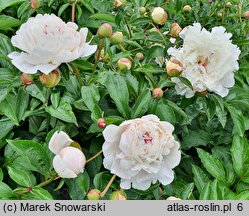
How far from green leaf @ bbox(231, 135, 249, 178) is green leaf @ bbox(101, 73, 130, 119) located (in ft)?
0.92

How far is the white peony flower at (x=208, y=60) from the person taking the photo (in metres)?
1.11

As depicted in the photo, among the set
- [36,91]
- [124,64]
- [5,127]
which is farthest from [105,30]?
[5,127]

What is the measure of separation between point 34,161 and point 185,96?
38 centimetres

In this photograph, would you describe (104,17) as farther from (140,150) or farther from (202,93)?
(140,150)

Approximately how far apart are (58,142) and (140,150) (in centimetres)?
16

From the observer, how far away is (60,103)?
1.03m

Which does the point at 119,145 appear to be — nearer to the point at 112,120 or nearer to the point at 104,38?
the point at 112,120

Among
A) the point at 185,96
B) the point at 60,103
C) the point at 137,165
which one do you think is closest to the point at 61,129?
the point at 60,103

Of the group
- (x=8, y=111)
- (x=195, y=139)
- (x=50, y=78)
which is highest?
(x=50, y=78)

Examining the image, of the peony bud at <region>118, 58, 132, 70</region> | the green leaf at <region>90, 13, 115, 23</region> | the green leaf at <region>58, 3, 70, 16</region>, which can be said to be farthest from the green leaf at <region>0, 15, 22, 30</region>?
the peony bud at <region>118, 58, 132, 70</region>

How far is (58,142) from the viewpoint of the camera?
3.08 ft

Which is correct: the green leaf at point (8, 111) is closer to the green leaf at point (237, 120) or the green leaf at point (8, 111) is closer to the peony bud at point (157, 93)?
the peony bud at point (157, 93)

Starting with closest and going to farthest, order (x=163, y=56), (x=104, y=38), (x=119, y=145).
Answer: (x=119, y=145)
(x=104, y=38)
(x=163, y=56)

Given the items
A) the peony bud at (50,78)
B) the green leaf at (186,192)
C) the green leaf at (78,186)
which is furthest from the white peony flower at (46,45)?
the green leaf at (186,192)
